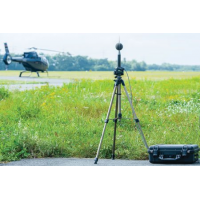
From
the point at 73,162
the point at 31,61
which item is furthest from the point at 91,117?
the point at 73,162

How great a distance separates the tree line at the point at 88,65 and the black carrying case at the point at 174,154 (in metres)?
1.78

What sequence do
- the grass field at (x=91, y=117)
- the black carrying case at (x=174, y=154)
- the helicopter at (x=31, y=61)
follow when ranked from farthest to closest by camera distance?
the helicopter at (x=31, y=61) → the grass field at (x=91, y=117) → the black carrying case at (x=174, y=154)

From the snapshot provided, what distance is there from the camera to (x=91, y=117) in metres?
6.03

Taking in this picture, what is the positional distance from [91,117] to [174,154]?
1.92 metres

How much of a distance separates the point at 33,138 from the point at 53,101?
6.30 feet

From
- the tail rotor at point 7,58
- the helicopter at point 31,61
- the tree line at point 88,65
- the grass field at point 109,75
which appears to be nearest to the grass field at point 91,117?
the grass field at point 109,75

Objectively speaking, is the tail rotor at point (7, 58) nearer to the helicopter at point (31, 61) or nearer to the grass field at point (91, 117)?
the helicopter at point (31, 61)

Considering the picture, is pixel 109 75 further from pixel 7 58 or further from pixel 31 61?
pixel 7 58

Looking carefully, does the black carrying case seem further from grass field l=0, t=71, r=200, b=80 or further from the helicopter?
the helicopter

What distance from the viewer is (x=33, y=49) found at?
6609 mm

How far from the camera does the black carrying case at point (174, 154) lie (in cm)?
425

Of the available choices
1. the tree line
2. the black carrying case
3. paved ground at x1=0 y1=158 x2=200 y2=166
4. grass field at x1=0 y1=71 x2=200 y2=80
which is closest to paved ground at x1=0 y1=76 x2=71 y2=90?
grass field at x1=0 y1=71 x2=200 y2=80

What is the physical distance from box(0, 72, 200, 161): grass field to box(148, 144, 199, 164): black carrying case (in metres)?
0.35
